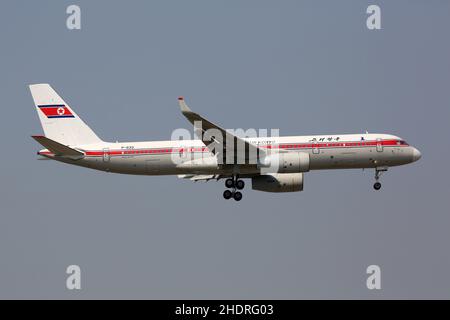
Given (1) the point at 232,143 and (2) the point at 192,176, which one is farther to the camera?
(2) the point at 192,176

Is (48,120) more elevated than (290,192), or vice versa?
(48,120)

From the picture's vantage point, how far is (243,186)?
6166 centimetres

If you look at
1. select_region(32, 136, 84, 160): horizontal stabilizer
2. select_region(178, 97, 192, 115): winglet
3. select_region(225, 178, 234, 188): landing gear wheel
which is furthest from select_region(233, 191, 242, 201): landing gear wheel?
select_region(32, 136, 84, 160): horizontal stabilizer

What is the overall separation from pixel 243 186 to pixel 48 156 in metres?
13.1

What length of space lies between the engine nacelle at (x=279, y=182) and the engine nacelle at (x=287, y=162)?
2.85 m

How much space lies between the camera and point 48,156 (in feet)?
200

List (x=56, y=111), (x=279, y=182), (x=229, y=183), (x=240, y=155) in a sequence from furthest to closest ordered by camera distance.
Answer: (x=56, y=111), (x=279, y=182), (x=229, y=183), (x=240, y=155)

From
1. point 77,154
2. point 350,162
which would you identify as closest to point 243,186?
point 350,162

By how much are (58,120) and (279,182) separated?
16.1m

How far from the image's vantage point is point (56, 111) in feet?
212

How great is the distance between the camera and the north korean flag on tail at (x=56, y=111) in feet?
212

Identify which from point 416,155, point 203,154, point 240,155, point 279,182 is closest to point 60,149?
point 203,154

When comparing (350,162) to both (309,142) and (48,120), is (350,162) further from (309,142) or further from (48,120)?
(48,120)

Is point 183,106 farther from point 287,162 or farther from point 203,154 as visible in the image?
point 287,162
